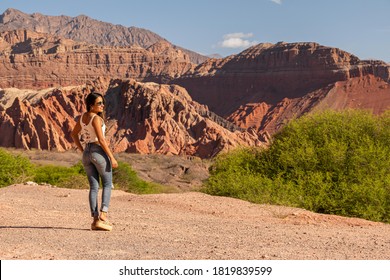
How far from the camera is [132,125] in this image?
96375 millimetres

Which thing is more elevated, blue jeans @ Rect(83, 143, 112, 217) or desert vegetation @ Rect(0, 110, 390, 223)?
blue jeans @ Rect(83, 143, 112, 217)

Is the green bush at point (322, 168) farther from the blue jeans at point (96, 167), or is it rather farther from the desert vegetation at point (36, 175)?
the blue jeans at point (96, 167)

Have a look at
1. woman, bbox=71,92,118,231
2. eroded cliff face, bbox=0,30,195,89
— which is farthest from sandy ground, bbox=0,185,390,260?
eroded cliff face, bbox=0,30,195,89

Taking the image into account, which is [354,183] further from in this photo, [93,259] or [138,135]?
[138,135]

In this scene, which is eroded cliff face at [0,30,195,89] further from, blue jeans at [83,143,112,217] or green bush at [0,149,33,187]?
blue jeans at [83,143,112,217]

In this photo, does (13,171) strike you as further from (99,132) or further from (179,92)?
(179,92)

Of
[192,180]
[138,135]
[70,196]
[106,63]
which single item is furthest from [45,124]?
[106,63]

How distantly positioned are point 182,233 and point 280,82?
143466 mm

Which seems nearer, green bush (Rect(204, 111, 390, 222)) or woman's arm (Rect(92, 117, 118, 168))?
woman's arm (Rect(92, 117, 118, 168))

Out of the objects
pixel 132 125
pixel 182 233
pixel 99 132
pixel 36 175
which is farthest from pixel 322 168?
pixel 132 125

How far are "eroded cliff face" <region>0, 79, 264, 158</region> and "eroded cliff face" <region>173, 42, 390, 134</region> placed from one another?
109ft

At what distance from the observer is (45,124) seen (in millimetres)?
90375

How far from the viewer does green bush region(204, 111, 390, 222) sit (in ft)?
54.0

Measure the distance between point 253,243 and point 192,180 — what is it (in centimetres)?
5523
